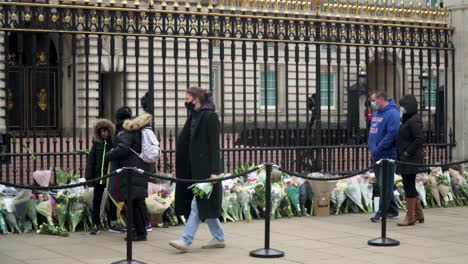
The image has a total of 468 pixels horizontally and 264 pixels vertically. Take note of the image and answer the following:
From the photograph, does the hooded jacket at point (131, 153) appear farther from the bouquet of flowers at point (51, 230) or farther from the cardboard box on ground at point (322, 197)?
the cardboard box on ground at point (322, 197)

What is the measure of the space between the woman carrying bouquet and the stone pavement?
258mm

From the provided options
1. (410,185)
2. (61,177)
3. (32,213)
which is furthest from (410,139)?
(32,213)

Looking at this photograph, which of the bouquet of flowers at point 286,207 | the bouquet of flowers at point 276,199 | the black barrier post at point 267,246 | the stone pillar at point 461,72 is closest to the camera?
the black barrier post at point 267,246

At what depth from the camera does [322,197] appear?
1248cm

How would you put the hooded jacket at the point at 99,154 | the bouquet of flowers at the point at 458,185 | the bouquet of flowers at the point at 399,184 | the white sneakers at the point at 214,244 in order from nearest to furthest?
1. the white sneakers at the point at 214,244
2. the hooded jacket at the point at 99,154
3. the bouquet of flowers at the point at 399,184
4. the bouquet of flowers at the point at 458,185

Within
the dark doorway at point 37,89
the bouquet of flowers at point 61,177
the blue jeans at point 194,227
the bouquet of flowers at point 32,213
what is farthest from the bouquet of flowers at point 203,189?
the dark doorway at point 37,89

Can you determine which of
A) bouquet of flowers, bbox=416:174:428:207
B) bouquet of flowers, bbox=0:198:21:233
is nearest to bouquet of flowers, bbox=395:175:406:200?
bouquet of flowers, bbox=416:174:428:207

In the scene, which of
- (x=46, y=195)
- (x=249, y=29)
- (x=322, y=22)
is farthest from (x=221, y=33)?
(x=46, y=195)

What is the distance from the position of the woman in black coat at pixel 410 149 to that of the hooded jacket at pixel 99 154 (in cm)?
363

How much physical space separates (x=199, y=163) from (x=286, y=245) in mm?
1359

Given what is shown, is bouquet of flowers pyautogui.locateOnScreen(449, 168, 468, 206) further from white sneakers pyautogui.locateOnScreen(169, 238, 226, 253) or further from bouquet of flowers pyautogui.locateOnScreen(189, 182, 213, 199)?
bouquet of flowers pyautogui.locateOnScreen(189, 182, 213, 199)

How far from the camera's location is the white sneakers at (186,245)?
9258mm

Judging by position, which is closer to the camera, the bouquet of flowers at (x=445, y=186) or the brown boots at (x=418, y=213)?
the brown boots at (x=418, y=213)

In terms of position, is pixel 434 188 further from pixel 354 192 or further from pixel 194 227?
pixel 194 227
